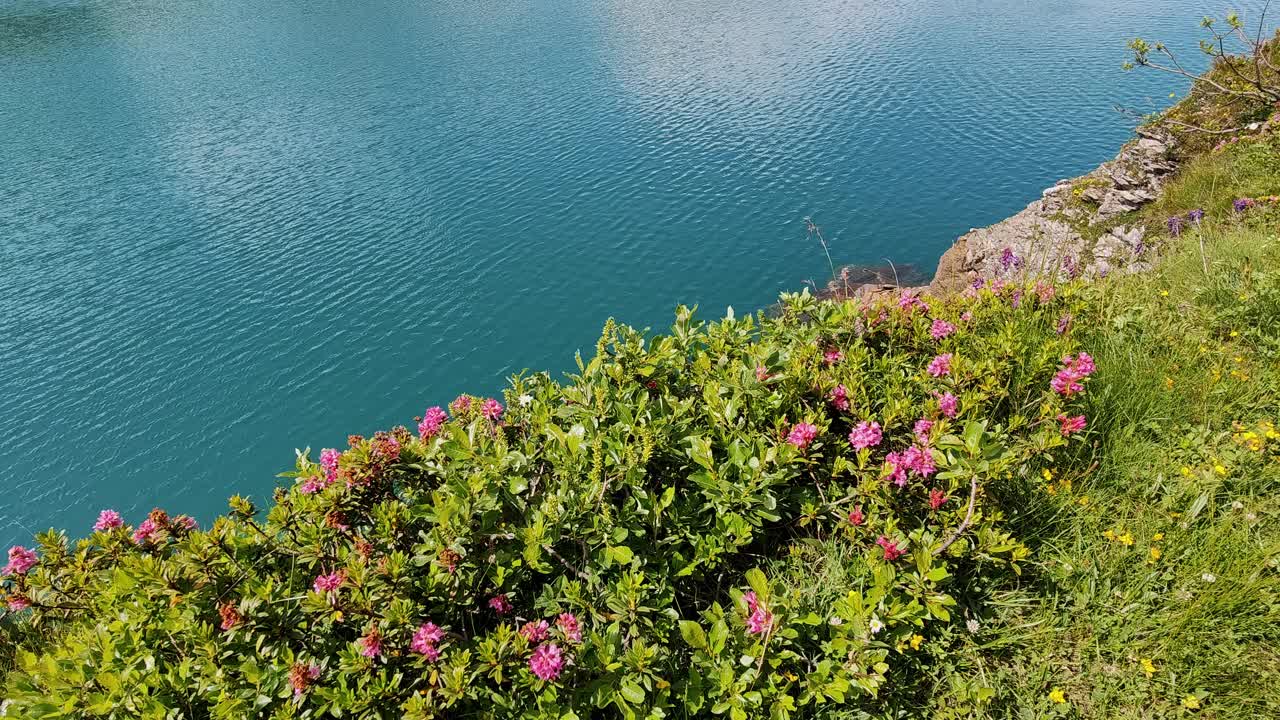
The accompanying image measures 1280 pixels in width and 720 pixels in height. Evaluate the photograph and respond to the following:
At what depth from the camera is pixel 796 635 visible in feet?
10.2

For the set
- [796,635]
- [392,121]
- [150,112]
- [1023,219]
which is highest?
[150,112]

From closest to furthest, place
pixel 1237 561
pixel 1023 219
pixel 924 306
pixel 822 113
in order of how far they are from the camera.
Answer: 1. pixel 1237 561
2. pixel 924 306
3. pixel 1023 219
4. pixel 822 113

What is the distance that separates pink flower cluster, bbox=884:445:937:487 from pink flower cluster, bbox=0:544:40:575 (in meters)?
5.14

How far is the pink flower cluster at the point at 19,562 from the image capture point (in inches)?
158

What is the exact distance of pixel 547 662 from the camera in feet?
9.73

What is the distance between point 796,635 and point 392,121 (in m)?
31.6

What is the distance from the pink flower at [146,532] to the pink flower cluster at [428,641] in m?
1.99

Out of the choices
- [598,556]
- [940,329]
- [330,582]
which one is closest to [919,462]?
[940,329]

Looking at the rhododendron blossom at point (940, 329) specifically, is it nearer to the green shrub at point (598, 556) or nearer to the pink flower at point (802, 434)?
the green shrub at point (598, 556)

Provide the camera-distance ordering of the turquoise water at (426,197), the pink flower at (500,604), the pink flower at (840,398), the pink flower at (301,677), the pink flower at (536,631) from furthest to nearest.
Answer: the turquoise water at (426,197)
the pink flower at (840,398)
the pink flower at (500,604)
the pink flower at (536,631)
the pink flower at (301,677)

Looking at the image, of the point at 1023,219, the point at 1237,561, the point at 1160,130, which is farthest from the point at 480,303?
the point at 1160,130

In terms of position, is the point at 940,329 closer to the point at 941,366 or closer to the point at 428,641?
the point at 941,366

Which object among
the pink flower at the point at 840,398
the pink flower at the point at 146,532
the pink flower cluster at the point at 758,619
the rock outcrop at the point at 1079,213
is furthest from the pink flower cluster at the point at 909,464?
the rock outcrop at the point at 1079,213

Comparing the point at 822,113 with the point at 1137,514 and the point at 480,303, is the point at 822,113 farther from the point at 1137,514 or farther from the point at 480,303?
the point at 1137,514
